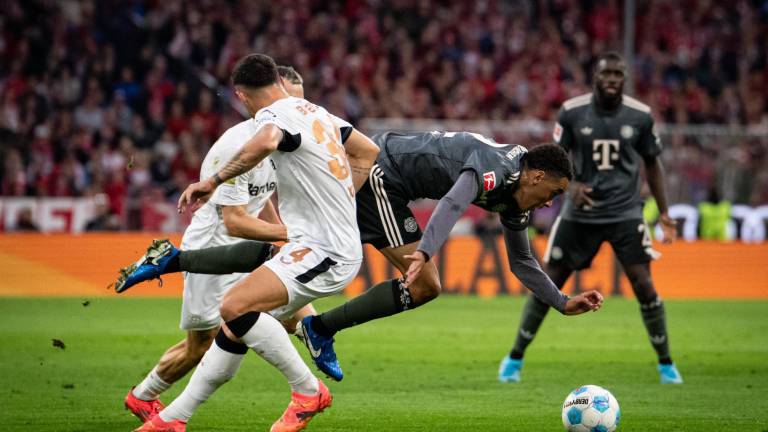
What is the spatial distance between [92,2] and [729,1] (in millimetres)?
15201

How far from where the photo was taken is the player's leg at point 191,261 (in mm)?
7094

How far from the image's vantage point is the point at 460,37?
85.3 ft

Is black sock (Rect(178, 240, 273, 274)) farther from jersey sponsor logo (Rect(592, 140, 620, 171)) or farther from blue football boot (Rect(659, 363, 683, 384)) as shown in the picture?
blue football boot (Rect(659, 363, 683, 384))

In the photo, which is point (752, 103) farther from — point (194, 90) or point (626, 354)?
point (626, 354)

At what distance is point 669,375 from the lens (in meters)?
9.81

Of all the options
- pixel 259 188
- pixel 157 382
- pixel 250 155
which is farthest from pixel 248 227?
pixel 157 382

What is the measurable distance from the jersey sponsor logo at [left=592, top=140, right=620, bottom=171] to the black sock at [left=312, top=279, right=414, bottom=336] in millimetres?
3349

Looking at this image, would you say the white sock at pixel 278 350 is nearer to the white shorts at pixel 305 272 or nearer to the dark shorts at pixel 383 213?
the white shorts at pixel 305 272

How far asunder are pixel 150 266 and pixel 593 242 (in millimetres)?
4516

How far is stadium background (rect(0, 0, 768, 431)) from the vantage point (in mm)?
14523

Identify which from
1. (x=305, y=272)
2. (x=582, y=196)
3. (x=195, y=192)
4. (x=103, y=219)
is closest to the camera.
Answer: (x=195, y=192)

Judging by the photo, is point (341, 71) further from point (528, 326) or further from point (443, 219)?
point (443, 219)

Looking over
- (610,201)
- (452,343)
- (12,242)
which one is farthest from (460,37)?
(610,201)

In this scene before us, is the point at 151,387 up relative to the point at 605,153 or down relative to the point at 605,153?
→ down
